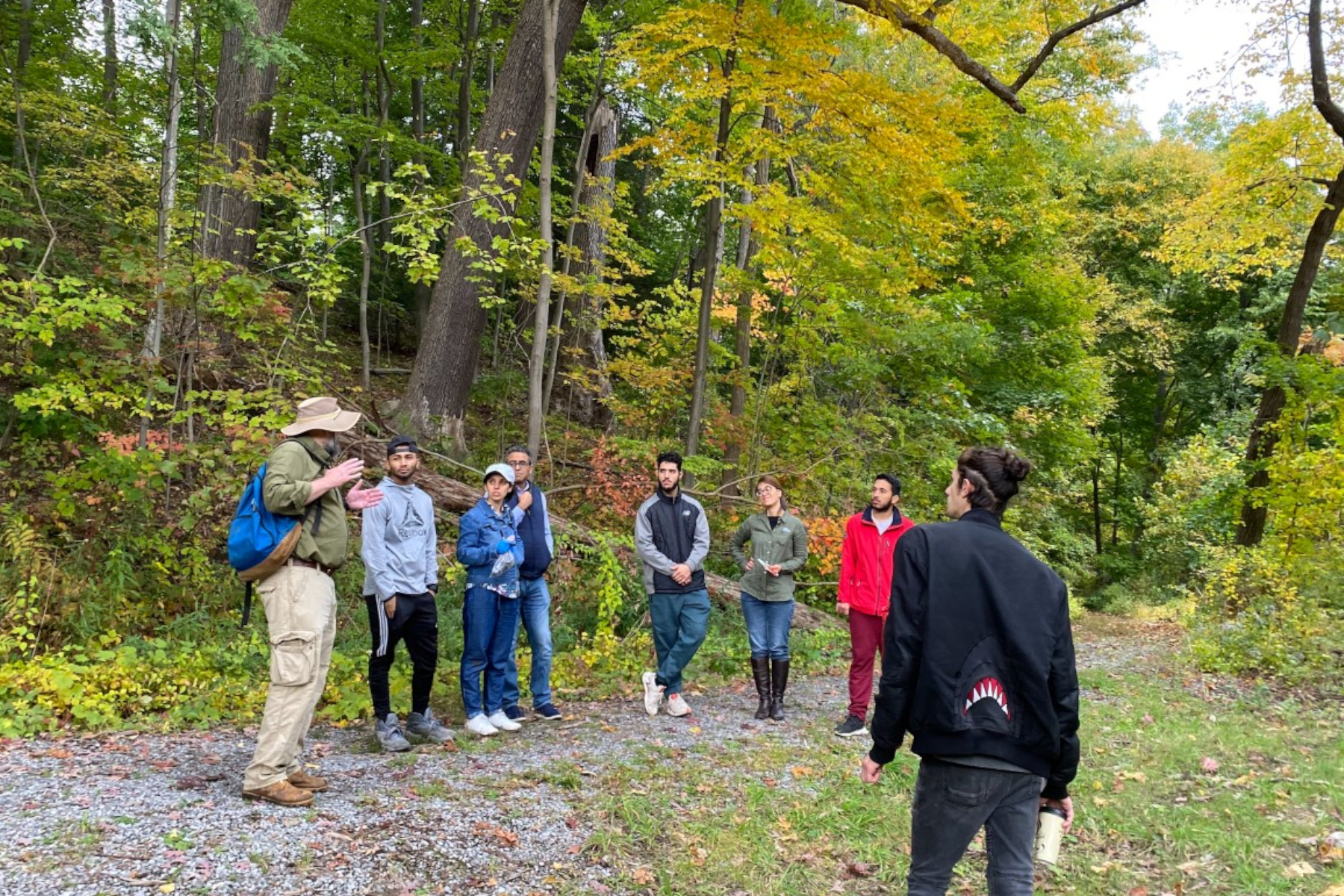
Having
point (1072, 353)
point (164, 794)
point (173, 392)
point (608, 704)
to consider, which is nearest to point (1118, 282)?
point (1072, 353)

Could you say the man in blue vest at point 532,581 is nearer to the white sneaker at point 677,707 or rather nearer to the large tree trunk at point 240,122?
the white sneaker at point 677,707

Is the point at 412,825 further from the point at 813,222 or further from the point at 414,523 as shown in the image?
the point at 813,222

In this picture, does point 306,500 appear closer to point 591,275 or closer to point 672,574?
point 672,574

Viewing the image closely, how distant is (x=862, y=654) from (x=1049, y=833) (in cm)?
357

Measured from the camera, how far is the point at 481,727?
17.8 feet

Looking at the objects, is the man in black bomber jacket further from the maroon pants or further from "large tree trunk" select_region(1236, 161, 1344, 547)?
"large tree trunk" select_region(1236, 161, 1344, 547)

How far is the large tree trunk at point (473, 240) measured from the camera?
10008 mm

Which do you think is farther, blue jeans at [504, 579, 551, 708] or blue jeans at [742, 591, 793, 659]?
blue jeans at [742, 591, 793, 659]

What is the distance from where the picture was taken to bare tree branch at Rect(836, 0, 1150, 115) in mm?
8148

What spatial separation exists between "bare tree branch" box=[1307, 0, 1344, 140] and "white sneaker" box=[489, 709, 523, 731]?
13977 millimetres

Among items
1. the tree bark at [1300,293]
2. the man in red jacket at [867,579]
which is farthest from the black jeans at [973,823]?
the tree bark at [1300,293]

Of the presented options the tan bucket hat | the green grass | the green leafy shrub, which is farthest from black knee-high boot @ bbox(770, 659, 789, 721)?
the green leafy shrub

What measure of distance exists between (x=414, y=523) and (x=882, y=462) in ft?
28.8

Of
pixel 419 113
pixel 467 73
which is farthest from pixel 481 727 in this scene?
pixel 419 113
